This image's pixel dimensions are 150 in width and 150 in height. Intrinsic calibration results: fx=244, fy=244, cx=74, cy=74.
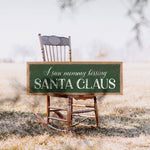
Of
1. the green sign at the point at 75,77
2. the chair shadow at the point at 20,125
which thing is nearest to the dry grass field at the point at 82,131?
the chair shadow at the point at 20,125

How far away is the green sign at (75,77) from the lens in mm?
2428

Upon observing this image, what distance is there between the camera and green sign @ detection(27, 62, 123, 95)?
2.43 meters

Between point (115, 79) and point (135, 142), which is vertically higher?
point (115, 79)

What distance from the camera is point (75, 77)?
8.04 feet

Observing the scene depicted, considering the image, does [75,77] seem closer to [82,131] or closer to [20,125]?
[82,131]

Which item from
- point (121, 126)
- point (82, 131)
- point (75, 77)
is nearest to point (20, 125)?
point (82, 131)

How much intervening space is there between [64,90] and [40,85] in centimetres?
25

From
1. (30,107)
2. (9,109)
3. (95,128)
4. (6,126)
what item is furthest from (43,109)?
(95,128)

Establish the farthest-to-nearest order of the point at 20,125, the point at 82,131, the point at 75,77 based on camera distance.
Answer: the point at 20,125, the point at 82,131, the point at 75,77

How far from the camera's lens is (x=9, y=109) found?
4.07 m

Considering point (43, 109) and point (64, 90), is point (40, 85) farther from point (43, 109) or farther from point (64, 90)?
point (43, 109)

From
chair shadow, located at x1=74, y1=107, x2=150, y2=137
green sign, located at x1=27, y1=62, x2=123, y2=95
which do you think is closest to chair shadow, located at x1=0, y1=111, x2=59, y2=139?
chair shadow, located at x1=74, y1=107, x2=150, y2=137

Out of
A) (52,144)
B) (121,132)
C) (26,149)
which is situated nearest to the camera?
(26,149)

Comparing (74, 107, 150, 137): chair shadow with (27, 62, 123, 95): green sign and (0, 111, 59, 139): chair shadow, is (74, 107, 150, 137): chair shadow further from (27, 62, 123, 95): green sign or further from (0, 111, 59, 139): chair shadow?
(27, 62, 123, 95): green sign
